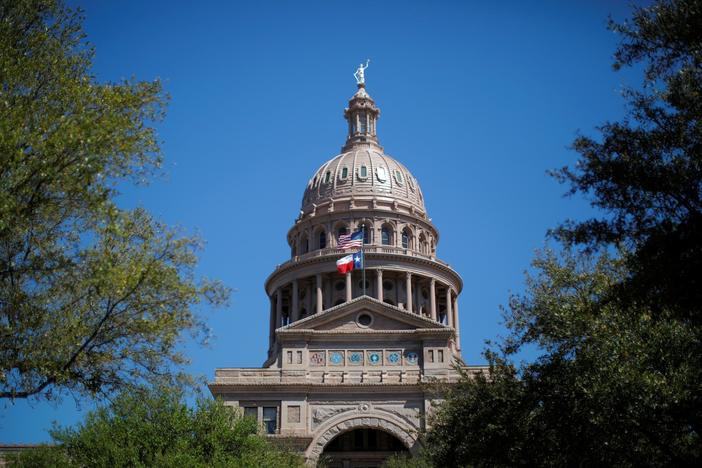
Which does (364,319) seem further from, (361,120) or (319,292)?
(361,120)

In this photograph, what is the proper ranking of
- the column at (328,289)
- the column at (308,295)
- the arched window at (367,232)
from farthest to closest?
the arched window at (367,232) → the column at (308,295) → the column at (328,289)

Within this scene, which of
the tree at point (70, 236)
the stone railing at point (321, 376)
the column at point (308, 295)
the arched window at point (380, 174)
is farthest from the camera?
the arched window at point (380, 174)

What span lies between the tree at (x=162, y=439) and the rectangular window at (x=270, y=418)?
22.6m

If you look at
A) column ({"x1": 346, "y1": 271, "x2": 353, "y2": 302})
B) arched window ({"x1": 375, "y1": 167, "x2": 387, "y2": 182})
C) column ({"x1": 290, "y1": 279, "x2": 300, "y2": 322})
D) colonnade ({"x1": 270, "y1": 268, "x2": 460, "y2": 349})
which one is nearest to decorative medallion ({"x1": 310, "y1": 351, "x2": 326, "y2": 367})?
column ({"x1": 346, "y1": 271, "x2": 353, "y2": 302})

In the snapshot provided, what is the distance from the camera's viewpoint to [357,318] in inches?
2783

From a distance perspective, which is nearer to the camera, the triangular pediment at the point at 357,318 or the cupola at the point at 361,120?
the triangular pediment at the point at 357,318

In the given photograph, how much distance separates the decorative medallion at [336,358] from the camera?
68.2 meters

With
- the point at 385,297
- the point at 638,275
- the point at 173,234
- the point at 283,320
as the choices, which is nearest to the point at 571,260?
the point at 638,275

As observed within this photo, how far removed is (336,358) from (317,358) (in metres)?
1.49

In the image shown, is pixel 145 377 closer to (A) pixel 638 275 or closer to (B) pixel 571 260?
(A) pixel 638 275

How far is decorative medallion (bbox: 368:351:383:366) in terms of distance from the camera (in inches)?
2682

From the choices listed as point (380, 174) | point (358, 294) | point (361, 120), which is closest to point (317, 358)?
point (358, 294)

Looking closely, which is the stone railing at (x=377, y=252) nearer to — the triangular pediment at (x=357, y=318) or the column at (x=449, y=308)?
the column at (x=449, y=308)

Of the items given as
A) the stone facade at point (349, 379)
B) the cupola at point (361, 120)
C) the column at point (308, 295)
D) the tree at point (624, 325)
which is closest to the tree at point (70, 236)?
the tree at point (624, 325)
